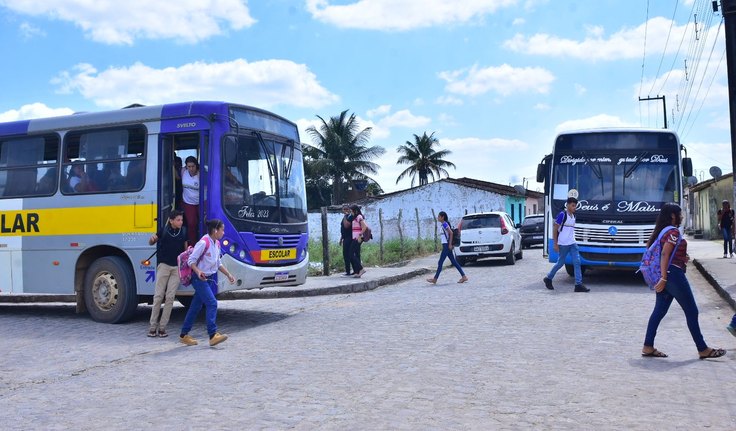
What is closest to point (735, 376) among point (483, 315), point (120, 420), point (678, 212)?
point (678, 212)

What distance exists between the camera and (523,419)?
17.1ft

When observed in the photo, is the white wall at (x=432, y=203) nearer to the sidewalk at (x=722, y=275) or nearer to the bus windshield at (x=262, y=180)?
the sidewalk at (x=722, y=275)

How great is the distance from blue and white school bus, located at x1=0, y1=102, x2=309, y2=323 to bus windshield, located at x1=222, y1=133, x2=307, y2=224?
19 mm

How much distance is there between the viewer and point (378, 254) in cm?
2636

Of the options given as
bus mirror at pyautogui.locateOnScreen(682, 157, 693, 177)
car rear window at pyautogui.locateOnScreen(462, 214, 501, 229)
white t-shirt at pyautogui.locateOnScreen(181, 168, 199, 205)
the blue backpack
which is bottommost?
the blue backpack

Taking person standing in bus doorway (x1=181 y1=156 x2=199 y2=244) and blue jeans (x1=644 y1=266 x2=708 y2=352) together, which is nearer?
blue jeans (x1=644 y1=266 x2=708 y2=352)

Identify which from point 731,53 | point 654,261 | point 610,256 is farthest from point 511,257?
point 654,261

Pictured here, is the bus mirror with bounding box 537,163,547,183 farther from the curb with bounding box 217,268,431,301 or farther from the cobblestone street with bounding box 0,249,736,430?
the curb with bounding box 217,268,431,301

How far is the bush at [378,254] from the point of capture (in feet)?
70.9

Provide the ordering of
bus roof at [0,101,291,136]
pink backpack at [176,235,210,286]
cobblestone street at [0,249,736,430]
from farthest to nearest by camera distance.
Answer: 1. bus roof at [0,101,291,136]
2. pink backpack at [176,235,210,286]
3. cobblestone street at [0,249,736,430]

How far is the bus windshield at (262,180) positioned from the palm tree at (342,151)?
4314cm

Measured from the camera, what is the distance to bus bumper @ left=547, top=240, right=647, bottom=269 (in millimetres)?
14852

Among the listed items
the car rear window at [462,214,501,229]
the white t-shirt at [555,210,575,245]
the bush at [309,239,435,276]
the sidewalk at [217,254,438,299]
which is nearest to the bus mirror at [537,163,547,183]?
the white t-shirt at [555,210,575,245]

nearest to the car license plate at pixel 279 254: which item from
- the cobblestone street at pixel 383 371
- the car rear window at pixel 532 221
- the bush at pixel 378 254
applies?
the cobblestone street at pixel 383 371
